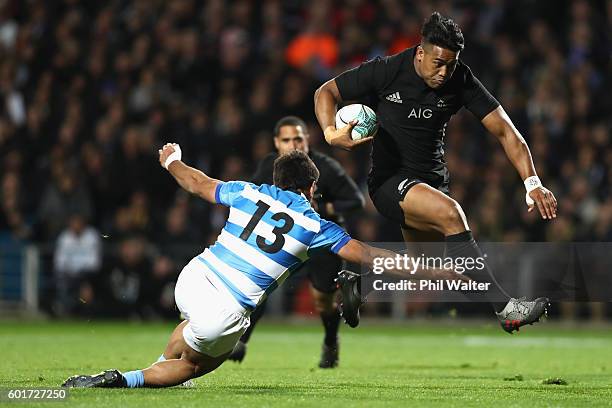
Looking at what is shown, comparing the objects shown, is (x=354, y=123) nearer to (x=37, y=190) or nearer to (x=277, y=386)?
(x=277, y=386)

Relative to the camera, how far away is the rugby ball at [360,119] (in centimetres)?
863

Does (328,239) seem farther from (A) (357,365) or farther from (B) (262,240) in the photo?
(A) (357,365)

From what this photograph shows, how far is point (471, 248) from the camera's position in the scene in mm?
8625

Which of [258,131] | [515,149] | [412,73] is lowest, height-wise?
[515,149]

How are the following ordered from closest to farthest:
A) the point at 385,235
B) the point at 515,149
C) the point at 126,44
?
1. the point at 515,149
2. the point at 385,235
3. the point at 126,44

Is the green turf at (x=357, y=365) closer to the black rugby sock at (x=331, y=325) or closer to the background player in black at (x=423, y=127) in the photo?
the black rugby sock at (x=331, y=325)

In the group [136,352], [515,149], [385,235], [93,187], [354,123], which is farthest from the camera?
[93,187]

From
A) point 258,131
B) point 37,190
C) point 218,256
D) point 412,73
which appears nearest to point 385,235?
point 258,131

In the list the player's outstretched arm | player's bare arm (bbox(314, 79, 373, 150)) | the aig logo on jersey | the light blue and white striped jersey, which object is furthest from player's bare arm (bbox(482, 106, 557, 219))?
the player's outstretched arm

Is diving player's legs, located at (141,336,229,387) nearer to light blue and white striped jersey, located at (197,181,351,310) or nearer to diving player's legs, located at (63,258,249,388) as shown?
diving player's legs, located at (63,258,249,388)

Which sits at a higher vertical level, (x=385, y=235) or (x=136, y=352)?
(x=385, y=235)

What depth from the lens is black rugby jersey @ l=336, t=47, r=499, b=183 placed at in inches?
353

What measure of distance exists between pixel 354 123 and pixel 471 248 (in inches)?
50.9

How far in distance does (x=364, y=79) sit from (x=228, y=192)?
1.74 meters
